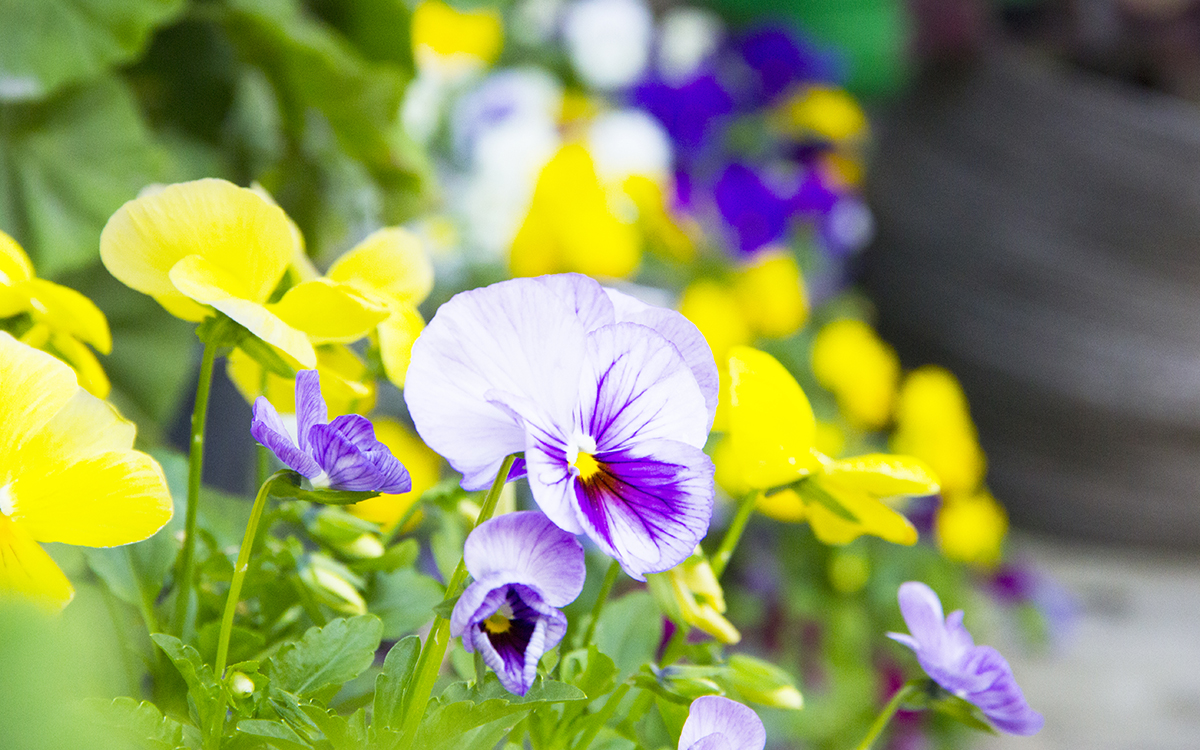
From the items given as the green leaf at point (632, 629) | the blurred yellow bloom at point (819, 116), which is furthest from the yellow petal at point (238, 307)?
the blurred yellow bloom at point (819, 116)

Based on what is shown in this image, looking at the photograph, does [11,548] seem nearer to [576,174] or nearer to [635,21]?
[576,174]

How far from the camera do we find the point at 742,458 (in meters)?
0.20

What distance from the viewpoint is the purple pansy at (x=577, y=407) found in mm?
158

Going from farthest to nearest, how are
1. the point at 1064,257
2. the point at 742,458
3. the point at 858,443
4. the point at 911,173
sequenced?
1. the point at 911,173
2. the point at 1064,257
3. the point at 858,443
4. the point at 742,458

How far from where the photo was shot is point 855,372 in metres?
0.92

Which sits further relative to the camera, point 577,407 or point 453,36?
point 453,36

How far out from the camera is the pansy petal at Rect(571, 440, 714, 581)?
0.16 metres

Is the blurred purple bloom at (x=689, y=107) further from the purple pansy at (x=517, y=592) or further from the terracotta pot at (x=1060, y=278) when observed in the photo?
the purple pansy at (x=517, y=592)

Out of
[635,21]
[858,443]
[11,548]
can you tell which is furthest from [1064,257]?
[11,548]

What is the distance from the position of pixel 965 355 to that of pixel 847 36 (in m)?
0.49

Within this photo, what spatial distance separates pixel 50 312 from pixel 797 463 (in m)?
0.16

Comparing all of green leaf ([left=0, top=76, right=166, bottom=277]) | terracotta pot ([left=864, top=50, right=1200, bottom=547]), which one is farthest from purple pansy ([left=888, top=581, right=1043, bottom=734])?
terracotta pot ([left=864, top=50, right=1200, bottom=547])

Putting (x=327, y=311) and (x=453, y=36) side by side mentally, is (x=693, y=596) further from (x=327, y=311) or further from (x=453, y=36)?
(x=453, y=36)

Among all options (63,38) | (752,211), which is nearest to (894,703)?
(63,38)
